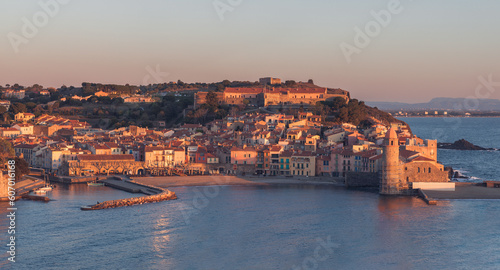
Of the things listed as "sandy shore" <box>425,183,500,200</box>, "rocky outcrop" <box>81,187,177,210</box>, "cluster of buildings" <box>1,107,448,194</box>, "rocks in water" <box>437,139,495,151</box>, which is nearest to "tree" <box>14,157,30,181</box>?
"cluster of buildings" <box>1,107,448,194</box>

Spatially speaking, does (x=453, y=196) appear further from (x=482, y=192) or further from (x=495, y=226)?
(x=495, y=226)

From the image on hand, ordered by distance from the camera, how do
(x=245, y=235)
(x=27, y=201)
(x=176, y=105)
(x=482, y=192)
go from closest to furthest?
(x=245, y=235) → (x=27, y=201) → (x=482, y=192) → (x=176, y=105)

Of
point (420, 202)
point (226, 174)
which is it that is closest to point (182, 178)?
point (226, 174)

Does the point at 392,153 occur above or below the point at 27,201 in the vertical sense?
above

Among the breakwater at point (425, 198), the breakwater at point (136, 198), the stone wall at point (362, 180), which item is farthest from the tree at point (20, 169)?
the breakwater at point (425, 198)

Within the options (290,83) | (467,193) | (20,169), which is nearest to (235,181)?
(20,169)

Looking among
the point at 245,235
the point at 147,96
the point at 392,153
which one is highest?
the point at 147,96

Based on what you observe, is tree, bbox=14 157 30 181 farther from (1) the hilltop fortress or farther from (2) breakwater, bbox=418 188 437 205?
(1) the hilltop fortress
